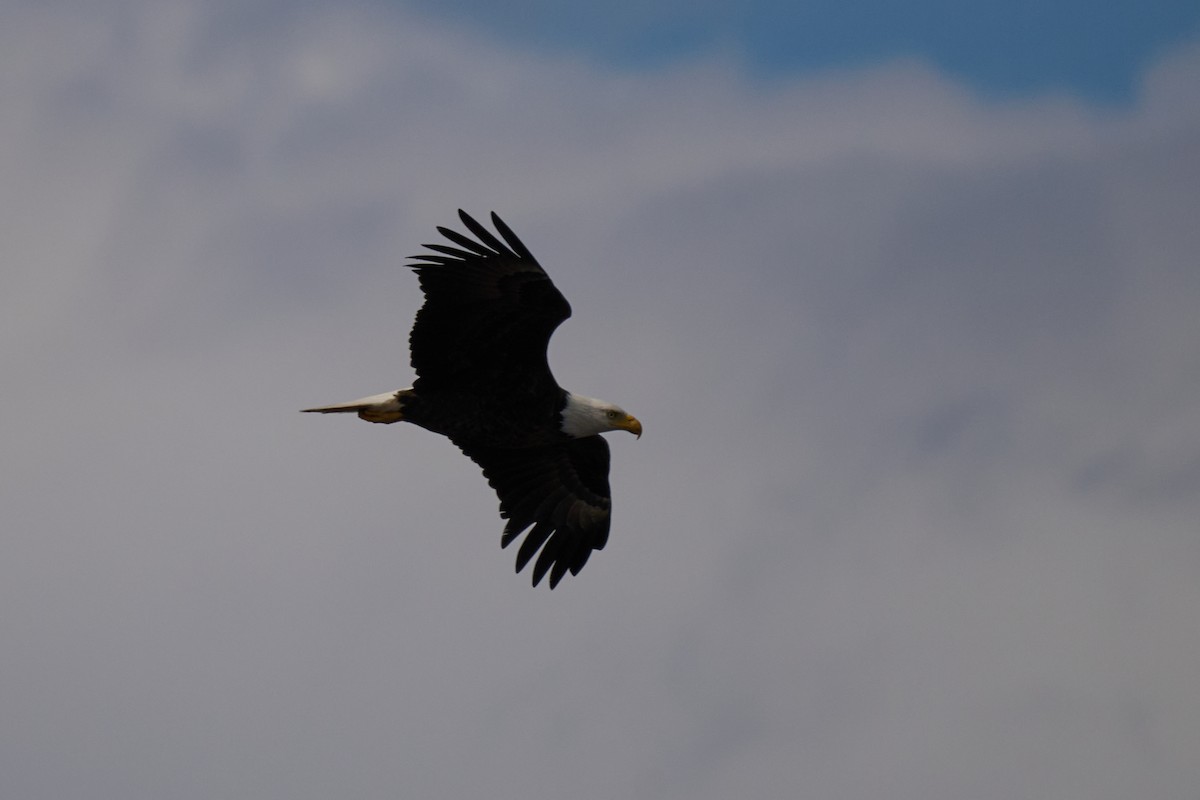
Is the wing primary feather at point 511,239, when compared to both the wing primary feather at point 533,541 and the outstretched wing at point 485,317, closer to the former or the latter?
the outstretched wing at point 485,317

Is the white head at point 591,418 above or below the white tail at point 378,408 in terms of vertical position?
above

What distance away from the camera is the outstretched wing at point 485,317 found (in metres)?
17.9

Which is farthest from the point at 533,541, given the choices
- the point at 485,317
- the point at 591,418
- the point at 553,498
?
the point at 485,317

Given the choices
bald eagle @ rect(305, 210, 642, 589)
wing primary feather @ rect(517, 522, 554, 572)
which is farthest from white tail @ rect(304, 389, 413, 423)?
wing primary feather @ rect(517, 522, 554, 572)

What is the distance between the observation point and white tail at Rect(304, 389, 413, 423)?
1889cm

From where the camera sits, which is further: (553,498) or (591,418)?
(553,498)

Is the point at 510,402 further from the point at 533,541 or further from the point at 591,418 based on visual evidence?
the point at 533,541

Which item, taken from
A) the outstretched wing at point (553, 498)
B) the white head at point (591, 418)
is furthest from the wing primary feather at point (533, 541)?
the white head at point (591, 418)

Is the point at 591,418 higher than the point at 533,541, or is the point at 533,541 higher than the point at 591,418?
the point at 591,418

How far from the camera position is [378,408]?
746 inches

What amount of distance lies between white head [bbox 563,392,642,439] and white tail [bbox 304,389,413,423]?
1.53 m

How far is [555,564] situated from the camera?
20406mm

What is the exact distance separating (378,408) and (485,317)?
59.8 inches

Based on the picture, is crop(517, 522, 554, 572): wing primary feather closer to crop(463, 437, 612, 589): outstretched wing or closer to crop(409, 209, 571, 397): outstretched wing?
crop(463, 437, 612, 589): outstretched wing
